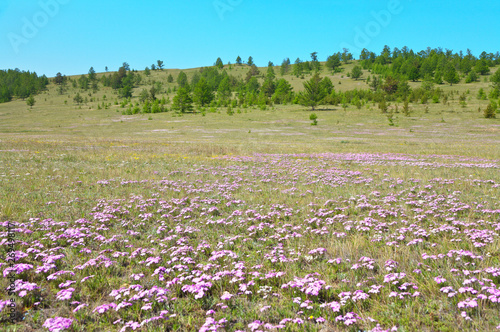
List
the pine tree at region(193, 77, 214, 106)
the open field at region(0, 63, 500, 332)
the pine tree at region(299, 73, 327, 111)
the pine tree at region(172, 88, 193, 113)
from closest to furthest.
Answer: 1. the open field at region(0, 63, 500, 332)
2. the pine tree at region(299, 73, 327, 111)
3. the pine tree at region(172, 88, 193, 113)
4. the pine tree at region(193, 77, 214, 106)

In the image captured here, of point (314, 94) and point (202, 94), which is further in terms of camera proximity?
point (202, 94)

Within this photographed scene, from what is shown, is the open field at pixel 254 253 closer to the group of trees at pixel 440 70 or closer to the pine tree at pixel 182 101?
the pine tree at pixel 182 101

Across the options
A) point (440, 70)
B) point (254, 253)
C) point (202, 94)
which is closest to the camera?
point (254, 253)

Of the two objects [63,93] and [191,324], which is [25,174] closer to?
[191,324]

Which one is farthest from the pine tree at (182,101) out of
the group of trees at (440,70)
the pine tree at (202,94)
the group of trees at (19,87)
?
the group of trees at (19,87)

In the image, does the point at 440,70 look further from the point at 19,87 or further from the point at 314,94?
the point at 19,87

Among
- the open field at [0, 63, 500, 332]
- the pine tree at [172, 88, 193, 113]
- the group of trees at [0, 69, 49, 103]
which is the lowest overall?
the open field at [0, 63, 500, 332]

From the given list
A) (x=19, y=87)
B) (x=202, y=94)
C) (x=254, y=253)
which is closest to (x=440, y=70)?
(x=202, y=94)

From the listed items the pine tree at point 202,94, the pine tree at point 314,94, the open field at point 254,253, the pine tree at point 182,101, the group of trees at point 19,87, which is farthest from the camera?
the group of trees at point 19,87

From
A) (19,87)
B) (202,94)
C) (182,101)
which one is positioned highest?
(19,87)

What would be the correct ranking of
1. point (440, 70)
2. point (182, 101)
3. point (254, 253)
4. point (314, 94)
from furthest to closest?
1. point (440, 70)
2. point (182, 101)
3. point (314, 94)
4. point (254, 253)

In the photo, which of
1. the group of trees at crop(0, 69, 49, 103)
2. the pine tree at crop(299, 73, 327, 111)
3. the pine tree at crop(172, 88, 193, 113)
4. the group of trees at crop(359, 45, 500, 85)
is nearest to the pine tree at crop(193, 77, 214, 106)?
the pine tree at crop(172, 88, 193, 113)

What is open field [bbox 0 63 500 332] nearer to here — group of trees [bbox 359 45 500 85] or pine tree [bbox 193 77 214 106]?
pine tree [bbox 193 77 214 106]

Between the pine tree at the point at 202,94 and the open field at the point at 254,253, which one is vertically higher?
the pine tree at the point at 202,94
